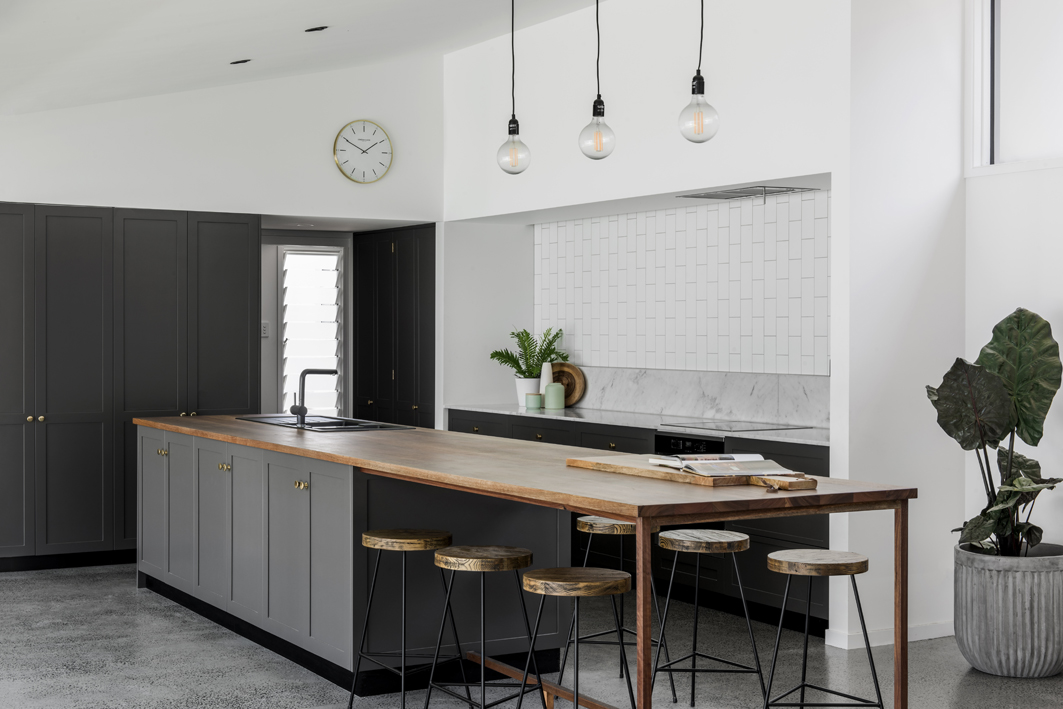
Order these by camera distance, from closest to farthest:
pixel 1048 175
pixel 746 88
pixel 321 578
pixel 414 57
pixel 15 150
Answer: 1. pixel 321 578
2. pixel 1048 175
3. pixel 746 88
4. pixel 15 150
5. pixel 414 57

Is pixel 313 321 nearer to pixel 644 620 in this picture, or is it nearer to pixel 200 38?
pixel 200 38

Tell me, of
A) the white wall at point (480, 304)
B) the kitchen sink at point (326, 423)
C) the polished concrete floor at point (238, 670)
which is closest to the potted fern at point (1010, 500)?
the polished concrete floor at point (238, 670)

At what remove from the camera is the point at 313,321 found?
29.0 ft

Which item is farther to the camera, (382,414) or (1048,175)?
(382,414)

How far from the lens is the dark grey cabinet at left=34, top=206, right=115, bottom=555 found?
6.84m

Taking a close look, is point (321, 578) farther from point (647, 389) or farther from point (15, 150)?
point (15, 150)

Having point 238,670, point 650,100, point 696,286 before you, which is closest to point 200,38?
point 650,100

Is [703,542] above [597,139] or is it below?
below

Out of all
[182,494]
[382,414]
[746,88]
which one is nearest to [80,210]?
[182,494]

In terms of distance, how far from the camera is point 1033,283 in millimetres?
5238

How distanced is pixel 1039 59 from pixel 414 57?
4.17 metres

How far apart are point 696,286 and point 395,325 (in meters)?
2.58

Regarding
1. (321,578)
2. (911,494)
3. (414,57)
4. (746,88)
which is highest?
(414,57)

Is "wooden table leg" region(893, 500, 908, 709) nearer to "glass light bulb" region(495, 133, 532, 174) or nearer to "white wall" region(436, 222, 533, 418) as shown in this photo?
"glass light bulb" region(495, 133, 532, 174)
